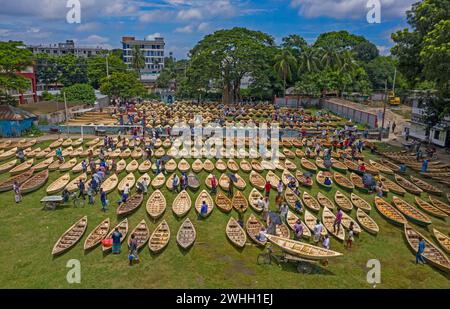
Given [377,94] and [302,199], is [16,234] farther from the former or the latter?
[377,94]

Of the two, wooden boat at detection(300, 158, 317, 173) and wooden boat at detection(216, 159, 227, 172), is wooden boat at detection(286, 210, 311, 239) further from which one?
wooden boat at detection(300, 158, 317, 173)

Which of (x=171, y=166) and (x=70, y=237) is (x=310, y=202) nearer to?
(x=171, y=166)

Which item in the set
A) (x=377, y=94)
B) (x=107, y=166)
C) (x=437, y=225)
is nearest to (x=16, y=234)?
(x=107, y=166)

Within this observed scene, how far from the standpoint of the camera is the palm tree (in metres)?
64.5

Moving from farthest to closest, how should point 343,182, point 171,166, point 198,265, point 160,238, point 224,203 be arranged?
point 171,166
point 343,182
point 224,203
point 160,238
point 198,265

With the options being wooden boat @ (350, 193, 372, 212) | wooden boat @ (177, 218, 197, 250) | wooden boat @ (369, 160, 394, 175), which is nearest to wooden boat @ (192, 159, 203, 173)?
wooden boat @ (177, 218, 197, 250)

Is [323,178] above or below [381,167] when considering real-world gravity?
below

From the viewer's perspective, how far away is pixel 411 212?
2259cm

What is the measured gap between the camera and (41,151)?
34.2 metres

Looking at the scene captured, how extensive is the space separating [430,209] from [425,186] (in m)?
4.80

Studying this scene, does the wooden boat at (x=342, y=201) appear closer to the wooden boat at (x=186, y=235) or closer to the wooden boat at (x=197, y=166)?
the wooden boat at (x=186, y=235)

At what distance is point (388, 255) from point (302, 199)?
719 centimetres

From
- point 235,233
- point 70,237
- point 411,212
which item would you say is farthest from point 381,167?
point 70,237

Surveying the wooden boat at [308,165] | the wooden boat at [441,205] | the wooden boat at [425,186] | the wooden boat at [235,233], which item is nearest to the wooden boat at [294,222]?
the wooden boat at [235,233]
